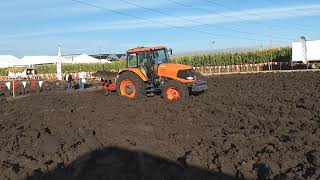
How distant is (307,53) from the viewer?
134 feet

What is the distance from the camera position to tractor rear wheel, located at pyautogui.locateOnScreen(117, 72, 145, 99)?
60.5 ft

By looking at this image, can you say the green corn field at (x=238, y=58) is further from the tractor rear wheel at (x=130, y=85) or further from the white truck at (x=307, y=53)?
the tractor rear wheel at (x=130, y=85)

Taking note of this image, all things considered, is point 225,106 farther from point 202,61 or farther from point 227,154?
point 202,61

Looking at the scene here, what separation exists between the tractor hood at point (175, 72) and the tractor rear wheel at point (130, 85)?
1178mm

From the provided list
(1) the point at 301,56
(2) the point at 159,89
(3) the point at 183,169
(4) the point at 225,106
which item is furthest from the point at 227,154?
(1) the point at 301,56

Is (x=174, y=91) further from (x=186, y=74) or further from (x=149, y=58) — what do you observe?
(x=149, y=58)

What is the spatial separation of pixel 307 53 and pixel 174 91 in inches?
1048

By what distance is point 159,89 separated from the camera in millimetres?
18172

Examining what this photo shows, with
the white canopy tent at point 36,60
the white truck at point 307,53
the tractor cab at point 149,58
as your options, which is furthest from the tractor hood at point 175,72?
the white canopy tent at point 36,60

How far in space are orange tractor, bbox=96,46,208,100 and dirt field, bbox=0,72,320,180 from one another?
1.08 meters

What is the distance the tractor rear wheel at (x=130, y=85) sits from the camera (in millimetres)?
18453

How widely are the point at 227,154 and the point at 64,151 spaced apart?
3.26 m

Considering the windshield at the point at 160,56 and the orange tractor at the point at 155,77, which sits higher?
Result: the windshield at the point at 160,56

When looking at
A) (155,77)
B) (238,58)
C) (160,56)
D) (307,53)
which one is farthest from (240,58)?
(155,77)
